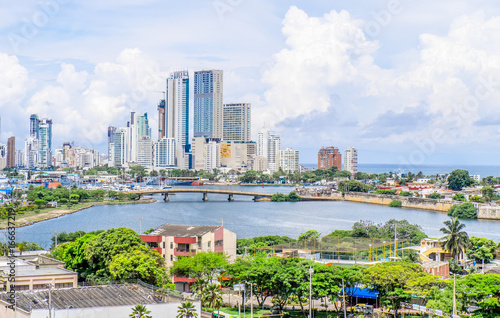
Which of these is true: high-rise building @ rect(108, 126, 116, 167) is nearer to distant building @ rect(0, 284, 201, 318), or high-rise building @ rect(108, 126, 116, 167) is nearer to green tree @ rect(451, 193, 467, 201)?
green tree @ rect(451, 193, 467, 201)

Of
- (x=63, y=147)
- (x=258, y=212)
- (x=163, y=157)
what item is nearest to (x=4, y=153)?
(x=63, y=147)

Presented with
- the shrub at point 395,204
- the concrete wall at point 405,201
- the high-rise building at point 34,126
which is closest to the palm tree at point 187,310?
the concrete wall at point 405,201

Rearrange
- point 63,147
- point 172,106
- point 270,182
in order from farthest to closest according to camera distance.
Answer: point 63,147, point 172,106, point 270,182

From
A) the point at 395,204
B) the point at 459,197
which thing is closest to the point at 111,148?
the point at 395,204

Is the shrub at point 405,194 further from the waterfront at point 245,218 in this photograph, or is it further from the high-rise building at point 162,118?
the high-rise building at point 162,118

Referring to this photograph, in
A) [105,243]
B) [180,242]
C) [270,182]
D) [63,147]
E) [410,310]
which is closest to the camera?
[410,310]

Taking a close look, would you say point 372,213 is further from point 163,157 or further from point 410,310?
point 163,157
